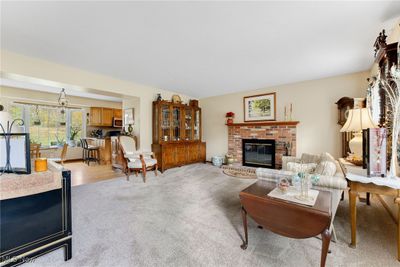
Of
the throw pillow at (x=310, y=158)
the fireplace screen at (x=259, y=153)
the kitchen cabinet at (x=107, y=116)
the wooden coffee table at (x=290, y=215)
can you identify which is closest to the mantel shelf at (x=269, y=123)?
the fireplace screen at (x=259, y=153)

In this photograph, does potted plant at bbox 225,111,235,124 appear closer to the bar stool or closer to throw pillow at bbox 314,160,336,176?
throw pillow at bbox 314,160,336,176

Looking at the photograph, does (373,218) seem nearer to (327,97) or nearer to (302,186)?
(302,186)

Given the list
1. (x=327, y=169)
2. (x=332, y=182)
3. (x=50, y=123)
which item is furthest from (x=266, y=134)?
(x=50, y=123)

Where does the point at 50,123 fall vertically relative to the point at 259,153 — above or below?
above

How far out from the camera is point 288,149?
14.6 feet

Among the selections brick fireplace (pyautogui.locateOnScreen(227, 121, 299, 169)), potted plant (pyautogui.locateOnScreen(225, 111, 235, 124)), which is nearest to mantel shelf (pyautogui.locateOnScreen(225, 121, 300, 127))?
brick fireplace (pyautogui.locateOnScreen(227, 121, 299, 169))

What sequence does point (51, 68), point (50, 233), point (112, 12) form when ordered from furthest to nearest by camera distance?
point (51, 68) < point (112, 12) < point (50, 233)

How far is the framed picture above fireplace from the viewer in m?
4.82

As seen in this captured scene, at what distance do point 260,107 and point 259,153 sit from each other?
131cm

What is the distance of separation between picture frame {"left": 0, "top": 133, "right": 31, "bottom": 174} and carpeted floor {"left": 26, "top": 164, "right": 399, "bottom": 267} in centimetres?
82

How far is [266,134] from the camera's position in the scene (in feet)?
15.9

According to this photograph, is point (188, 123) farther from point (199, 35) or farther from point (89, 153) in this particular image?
point (89, 153)

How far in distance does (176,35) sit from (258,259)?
102 inches

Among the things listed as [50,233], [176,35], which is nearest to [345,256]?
[50,233]
